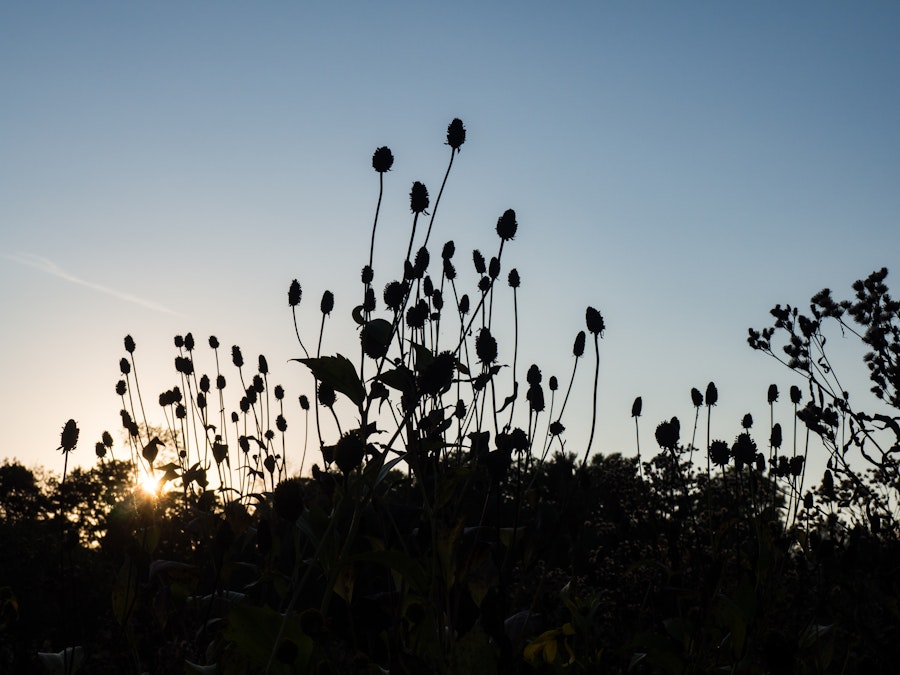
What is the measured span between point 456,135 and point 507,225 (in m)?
0.50

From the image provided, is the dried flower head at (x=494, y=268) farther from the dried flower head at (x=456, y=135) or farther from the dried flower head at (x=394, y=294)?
the dried flower head at (x=394, y=294)

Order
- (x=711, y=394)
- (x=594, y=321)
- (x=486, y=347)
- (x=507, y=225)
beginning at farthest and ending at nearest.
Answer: (x=711, y=394)
(x=507, y=225)
(x=594, y=321)
(x=486, y=347)

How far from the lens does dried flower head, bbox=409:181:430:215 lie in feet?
11.0

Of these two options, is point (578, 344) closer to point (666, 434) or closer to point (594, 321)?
point (594, 321)

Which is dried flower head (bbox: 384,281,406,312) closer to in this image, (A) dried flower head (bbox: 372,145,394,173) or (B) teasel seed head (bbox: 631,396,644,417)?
(A) dried flower head (bbox: 372,145,394,173)

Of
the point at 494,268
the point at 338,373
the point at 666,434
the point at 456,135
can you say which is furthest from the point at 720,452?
the point at 338,373

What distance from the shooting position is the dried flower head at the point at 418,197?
336 cm

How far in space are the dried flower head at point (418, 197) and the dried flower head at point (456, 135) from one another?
15.7 inches

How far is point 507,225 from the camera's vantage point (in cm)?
399

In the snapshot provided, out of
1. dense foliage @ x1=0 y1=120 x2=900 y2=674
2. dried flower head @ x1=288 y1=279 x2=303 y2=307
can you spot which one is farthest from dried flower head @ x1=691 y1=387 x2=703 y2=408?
dried flower head @ x1=288 y1=279 x2=303 y2=307

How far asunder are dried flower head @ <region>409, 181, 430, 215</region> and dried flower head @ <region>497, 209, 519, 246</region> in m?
0.53

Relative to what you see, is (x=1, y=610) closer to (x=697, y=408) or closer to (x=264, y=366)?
(x=264, y=366)

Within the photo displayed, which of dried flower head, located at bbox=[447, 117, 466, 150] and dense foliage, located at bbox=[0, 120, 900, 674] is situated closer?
dense foliage, located at bbox=[0, 120, 900, 674]

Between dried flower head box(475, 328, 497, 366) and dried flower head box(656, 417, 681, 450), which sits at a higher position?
dried flower head box(475, 328, 497, 366)
